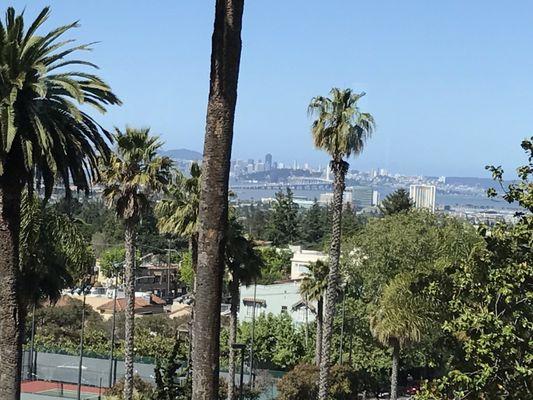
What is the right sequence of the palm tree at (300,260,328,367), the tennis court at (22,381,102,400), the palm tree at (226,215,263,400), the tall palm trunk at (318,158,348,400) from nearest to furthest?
the tall palm trunk at (318,158,348,400) < the palm tree at (226,215,263,400) < the tennis court at (22,381,102,400) < the palm tree at (300,260,328,367)

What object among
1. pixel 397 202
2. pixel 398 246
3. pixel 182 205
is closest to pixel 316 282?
pixel 398 246

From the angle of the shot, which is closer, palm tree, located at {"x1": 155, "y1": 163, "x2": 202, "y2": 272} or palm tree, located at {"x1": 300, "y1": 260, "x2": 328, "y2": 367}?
palm tree, located at {"x1": 155, "y1": 163, "x2": 202, "y2": 272}

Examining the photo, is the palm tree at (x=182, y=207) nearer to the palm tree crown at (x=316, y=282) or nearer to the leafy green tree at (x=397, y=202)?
the palm tree crown at (x=316, y=282)

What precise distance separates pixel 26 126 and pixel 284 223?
11232 centimetres

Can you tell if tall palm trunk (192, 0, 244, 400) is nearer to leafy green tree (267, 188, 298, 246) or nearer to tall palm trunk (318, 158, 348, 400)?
tall palm trunk (318, 158, 348, 400)

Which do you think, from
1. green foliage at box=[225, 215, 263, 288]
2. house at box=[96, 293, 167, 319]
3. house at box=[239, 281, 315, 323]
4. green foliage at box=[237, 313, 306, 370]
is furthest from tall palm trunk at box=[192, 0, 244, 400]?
house at box=[96, 293, 167, 319]

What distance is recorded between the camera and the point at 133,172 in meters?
24.0

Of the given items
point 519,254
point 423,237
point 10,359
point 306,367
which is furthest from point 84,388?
point 519,254

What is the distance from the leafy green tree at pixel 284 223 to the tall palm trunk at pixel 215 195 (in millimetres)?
112644

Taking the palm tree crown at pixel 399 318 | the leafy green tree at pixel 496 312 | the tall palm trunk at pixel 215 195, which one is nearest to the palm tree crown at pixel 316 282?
the palm tree crown at pixel 399 318

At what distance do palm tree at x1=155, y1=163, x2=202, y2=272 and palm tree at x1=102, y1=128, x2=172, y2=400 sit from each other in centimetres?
110

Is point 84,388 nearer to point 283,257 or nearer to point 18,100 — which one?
point 18,100

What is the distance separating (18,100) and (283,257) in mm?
86252

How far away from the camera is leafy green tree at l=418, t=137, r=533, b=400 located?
30.2 ft
